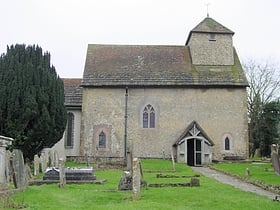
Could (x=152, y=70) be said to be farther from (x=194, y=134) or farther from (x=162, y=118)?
(x=194, y=134)

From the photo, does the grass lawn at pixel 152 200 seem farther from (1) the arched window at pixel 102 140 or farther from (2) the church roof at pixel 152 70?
(2) the church roof at pixel 152 70

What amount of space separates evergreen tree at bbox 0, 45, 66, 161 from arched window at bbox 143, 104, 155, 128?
10.1 metres

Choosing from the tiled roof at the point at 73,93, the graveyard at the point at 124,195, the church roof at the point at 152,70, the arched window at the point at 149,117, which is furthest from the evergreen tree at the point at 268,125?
the graveyard at the point at 124,195

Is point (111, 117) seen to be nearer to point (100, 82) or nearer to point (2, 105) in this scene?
point (100, 82)

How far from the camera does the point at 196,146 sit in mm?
34969

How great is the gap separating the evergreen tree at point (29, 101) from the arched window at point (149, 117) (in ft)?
33.1

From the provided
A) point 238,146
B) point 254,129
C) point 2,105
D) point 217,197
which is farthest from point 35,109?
point 254,129

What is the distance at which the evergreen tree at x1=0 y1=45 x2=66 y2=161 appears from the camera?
83.2 ft

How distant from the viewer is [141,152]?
3603cm

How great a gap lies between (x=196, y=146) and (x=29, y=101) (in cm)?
1560

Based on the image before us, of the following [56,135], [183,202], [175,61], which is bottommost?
[183,202]

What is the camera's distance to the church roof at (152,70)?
36.5 meters

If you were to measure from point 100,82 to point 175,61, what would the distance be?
24.7ft

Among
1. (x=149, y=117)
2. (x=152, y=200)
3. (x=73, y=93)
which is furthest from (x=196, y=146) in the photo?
(x=152, y=200)
